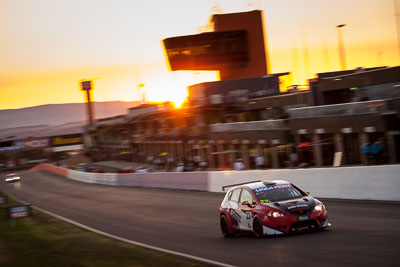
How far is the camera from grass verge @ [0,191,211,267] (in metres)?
10.7

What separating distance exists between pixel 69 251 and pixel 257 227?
444cm

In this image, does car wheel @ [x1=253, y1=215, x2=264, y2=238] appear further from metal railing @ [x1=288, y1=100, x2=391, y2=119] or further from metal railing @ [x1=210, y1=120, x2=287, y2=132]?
metal railing @ [x1=210, y1=120, x2=287, y2=132]

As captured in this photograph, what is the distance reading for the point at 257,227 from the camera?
41.9ft

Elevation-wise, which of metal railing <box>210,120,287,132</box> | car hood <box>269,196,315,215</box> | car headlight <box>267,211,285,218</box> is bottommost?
car headlight <box>267,211,285,218</box>

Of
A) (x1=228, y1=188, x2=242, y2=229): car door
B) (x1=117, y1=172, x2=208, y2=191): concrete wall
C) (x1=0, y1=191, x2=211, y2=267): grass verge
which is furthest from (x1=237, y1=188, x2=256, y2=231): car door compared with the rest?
(x1=117, y1=172, x2=208, y2=191): concrete wall

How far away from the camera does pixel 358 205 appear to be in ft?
57.7

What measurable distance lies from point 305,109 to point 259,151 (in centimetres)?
937

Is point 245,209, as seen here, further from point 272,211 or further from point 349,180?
point 349,180

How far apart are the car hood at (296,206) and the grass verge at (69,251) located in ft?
9.04

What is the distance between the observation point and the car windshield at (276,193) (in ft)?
41.6

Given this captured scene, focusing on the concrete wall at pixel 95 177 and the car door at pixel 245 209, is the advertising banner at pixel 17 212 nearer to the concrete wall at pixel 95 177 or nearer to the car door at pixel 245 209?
the car door at pixel 245 209

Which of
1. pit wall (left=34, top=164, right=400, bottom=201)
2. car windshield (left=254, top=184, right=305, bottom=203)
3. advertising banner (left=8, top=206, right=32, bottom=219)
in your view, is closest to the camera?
car windshield (left=254, top=184, right=305, bottom=203)

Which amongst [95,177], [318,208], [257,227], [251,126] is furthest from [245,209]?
[95,177]

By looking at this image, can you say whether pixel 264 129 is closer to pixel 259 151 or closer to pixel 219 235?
pixel 259 151
